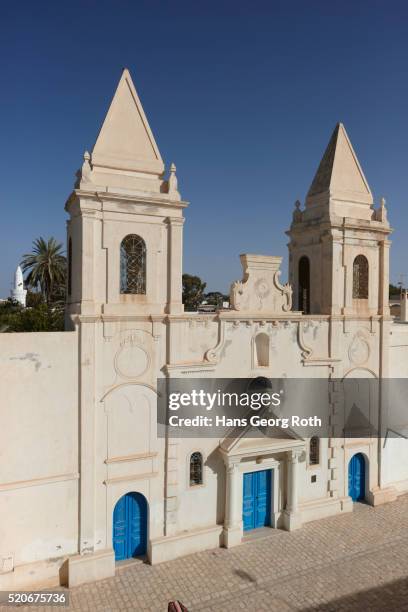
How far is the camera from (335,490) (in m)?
16.4

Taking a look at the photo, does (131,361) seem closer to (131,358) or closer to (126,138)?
(131,358)

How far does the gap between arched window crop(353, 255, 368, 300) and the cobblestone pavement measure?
8873 millimetres

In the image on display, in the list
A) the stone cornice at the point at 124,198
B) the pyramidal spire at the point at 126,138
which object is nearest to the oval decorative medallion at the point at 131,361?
the stone cornice at the point at 124,198

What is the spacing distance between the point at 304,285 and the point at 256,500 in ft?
28.7

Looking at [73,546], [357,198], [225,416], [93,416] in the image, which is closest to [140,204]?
[93,416]

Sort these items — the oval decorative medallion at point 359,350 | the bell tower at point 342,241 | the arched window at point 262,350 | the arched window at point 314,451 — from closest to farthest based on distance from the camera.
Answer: the arched window at point 262,350, the arched window at point 314,451, the bell tower at point 342,241, the oval decorative medallion at point 359,350

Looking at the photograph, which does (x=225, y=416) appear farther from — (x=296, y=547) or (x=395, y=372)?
(x=395, y=372)

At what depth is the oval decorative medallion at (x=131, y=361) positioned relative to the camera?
519 inches

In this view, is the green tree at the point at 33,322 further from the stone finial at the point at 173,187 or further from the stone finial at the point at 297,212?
the stone finial at the point at 297,212

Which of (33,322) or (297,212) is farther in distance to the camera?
(33,322)

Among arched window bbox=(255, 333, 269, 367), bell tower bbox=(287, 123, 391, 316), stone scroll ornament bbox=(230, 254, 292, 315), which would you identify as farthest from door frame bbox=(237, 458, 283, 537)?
bell tower bbox=(287, 123, 391, 316)

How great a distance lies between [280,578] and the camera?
504 inches

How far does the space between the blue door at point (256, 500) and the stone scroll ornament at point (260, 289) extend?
234 inches

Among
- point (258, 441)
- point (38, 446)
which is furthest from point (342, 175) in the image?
point (38, 446)
